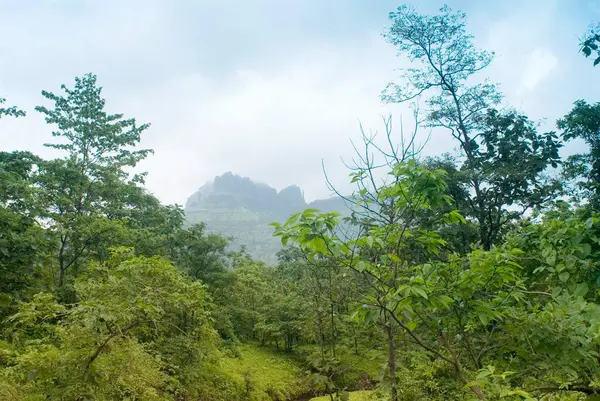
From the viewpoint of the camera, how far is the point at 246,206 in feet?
545

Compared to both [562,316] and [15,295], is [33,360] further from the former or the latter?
[562,316]

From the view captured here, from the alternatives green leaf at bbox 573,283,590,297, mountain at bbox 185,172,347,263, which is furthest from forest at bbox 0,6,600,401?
mountain at bbox 185,172,347,263

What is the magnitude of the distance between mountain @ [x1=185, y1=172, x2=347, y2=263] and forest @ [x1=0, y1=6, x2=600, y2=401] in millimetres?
103616

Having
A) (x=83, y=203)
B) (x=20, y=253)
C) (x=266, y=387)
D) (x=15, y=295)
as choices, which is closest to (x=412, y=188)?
(x=20, y=253)

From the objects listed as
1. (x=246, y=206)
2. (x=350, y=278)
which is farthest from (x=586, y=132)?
(x=246, y=206)

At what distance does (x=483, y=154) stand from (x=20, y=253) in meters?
11.2

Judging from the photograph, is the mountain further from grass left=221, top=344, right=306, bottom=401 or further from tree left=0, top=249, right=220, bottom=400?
tree left=0, top=249, right=220, bottom=400

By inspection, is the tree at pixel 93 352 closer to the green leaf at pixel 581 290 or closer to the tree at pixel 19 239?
the tree at pixel 19 239

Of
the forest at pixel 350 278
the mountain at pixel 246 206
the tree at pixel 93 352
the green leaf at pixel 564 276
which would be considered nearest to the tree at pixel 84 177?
the forest at pixel 350 278

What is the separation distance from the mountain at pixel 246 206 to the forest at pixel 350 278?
103616mm

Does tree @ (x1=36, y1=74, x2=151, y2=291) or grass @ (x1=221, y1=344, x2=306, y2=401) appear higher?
tree @ (x1=36, y1=74, x2=151, y2=291)

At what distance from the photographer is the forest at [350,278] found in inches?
78.0

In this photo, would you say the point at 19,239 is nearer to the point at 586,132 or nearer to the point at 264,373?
the point at 264,373

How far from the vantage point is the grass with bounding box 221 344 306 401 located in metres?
11.8
